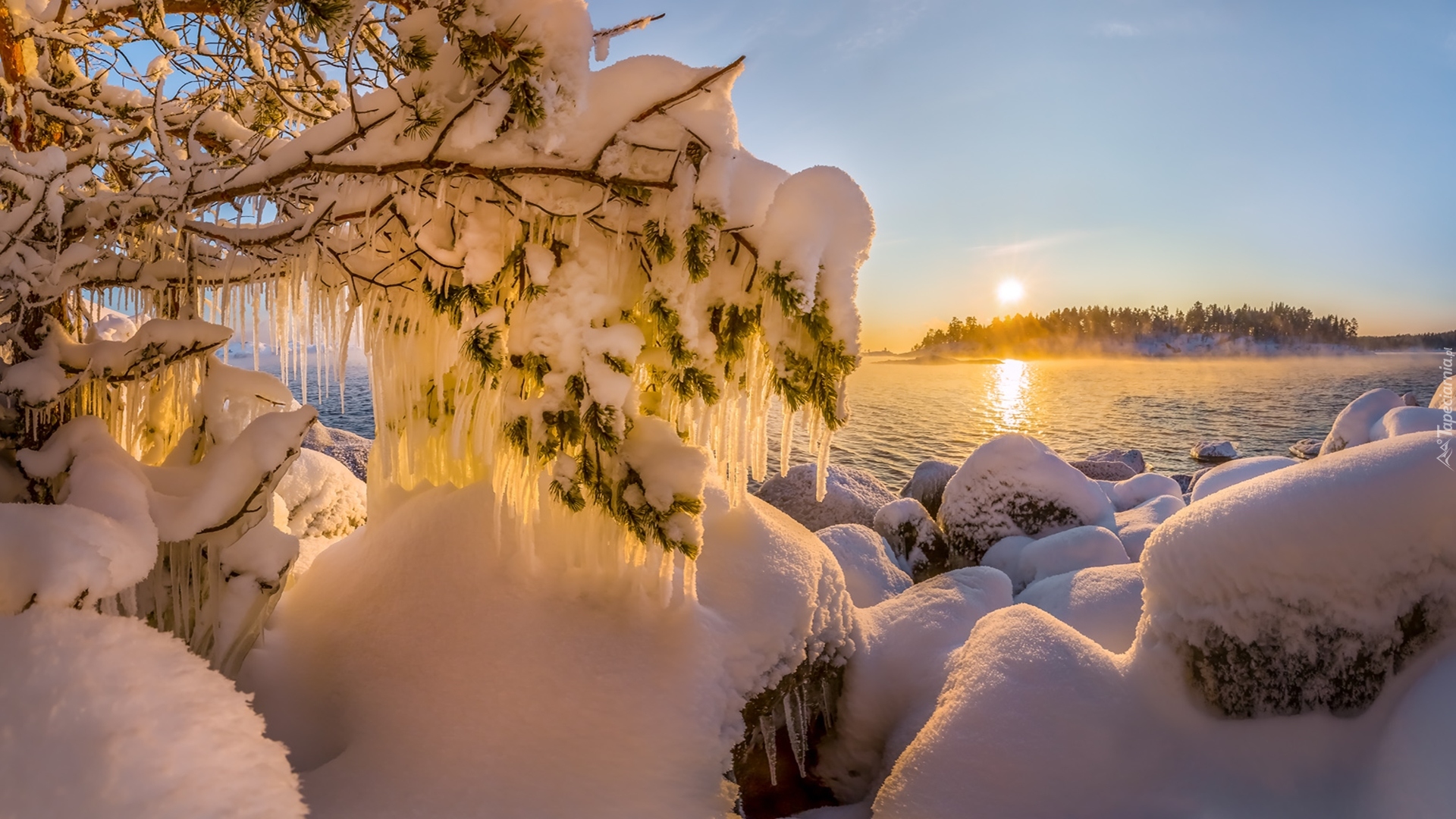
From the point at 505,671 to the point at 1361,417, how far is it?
16598mm

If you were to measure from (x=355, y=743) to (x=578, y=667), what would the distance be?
1.18 metres

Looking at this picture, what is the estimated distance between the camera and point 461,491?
458 cm

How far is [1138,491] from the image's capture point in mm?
15859

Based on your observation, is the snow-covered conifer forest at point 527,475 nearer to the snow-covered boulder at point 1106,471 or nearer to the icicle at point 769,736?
the icicle at point 769,736

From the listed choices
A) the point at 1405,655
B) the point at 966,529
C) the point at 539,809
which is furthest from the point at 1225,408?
the point at 539,809

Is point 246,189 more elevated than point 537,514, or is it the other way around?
point 246,189

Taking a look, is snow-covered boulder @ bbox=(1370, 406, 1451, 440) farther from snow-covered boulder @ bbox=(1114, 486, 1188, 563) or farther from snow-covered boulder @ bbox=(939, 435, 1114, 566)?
snow-covered boulder @ bbox=(939, 435, 1114, 566)

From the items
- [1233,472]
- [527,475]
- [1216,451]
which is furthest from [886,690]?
[1216,451]

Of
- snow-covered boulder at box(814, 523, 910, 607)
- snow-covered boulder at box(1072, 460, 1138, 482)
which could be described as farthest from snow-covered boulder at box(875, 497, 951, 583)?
snow-covered boulder at box(1072, 460, 1138, 482)

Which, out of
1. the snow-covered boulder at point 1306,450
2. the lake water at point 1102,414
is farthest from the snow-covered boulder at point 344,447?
the snow-covered boulder at point 1306,450

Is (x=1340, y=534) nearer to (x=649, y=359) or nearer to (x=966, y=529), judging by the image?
(x=649, y=359)

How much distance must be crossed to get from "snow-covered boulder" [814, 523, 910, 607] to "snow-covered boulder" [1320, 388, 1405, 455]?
36.1ft

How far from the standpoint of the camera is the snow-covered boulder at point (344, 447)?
1514 centimetres

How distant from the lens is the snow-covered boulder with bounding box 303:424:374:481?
15.1 meters
